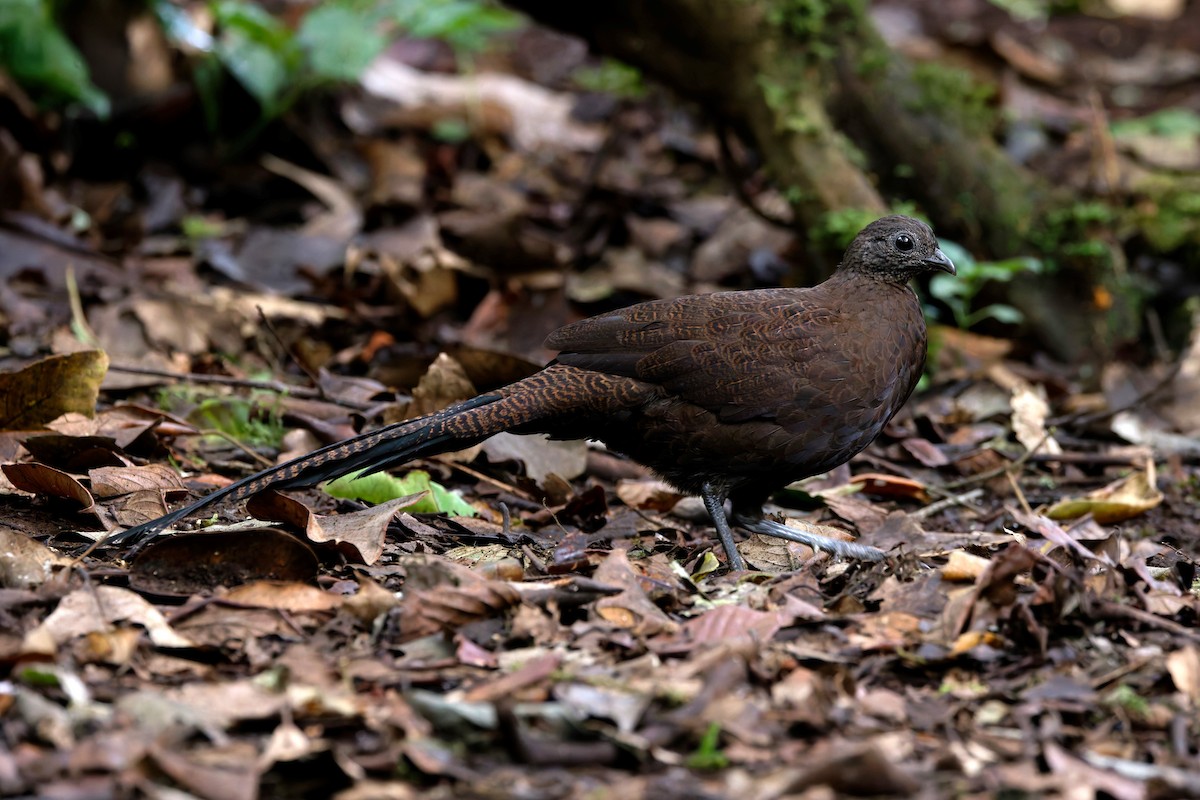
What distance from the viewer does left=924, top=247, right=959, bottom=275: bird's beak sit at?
5359 mm

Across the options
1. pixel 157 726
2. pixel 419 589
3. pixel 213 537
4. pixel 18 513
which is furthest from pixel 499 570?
pixel 18 513

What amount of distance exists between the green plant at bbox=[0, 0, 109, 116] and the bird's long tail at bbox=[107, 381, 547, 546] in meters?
4.61

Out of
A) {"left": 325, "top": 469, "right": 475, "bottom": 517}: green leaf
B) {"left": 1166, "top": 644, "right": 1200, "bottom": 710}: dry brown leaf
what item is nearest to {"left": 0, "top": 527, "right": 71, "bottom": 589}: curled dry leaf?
{"left": 325, "top": 469, "right": 475, "bottom": 517}: green leaf

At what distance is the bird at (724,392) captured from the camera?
4.89m

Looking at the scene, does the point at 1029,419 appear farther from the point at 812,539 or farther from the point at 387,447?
the point at 387,447

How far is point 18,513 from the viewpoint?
4.45m

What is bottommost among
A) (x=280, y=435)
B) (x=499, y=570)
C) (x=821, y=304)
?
(x=280, y=435)

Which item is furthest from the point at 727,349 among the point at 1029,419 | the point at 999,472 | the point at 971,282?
the point at 971,282

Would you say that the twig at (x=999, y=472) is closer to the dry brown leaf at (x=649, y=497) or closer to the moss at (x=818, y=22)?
the dry brown leaf at (x=649, y=497)

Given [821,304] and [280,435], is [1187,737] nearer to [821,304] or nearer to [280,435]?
[821,304]

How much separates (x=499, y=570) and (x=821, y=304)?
1.77 metres

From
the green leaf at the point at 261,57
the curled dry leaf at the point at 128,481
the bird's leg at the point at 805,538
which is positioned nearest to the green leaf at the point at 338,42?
the green leaf at the point at 261,57

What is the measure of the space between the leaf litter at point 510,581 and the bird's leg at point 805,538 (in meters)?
0.08

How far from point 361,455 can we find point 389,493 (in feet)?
2.08
